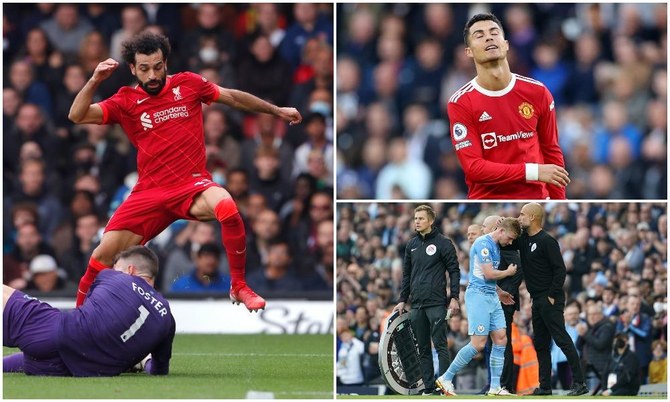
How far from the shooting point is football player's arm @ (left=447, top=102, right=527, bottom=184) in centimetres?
824

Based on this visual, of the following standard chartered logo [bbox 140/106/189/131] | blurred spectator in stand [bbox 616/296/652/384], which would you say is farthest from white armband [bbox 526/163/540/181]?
blurred spectator in stand [bbox 616/296/652/384]

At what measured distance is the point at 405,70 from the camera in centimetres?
1697

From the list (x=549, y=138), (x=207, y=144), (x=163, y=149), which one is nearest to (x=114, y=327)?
(x=163, y=149)

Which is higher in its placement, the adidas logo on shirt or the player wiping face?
the player wiping face

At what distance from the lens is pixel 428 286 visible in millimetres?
8977

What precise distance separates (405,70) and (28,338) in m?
9.07

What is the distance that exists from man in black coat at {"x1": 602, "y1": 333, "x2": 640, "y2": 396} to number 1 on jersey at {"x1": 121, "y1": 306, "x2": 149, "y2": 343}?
12.1 feet

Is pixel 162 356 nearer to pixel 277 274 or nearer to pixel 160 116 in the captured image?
pixel 160 116

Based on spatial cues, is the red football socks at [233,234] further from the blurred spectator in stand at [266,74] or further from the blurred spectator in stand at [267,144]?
the blurred spectator in stand at [266,74]

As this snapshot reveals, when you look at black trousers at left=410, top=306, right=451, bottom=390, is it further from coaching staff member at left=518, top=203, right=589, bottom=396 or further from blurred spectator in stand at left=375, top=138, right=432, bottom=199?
blurred spectator in stand at left=375, top=138, right=432, bottom=199

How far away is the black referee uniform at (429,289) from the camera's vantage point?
8.93 metres

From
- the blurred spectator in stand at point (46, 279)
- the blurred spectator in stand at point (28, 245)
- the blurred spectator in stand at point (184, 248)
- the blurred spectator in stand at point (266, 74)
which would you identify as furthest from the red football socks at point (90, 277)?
the blurred spectator in stand at point (266, 74)

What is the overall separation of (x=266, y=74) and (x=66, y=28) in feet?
9.11

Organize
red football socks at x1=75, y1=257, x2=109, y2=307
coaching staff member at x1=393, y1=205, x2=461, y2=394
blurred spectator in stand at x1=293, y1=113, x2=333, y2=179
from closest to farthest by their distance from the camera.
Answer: coaching staff member at x1=393, y1=205, x2=461, y2=394
red football socks at x1=75, y1=257, x2=109, y2=307
blurred spectator in stand at x1=293, y1=113, x2=333, y2=179
